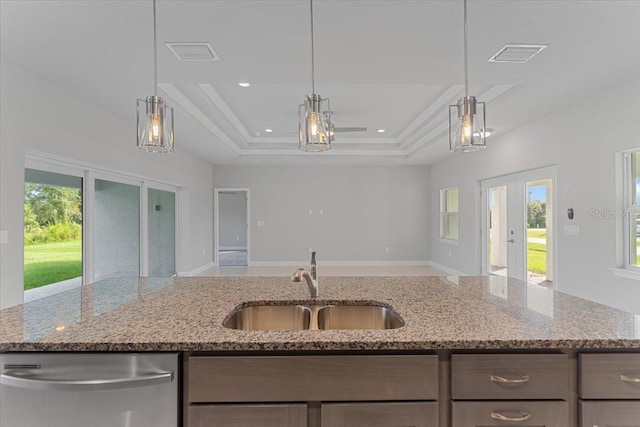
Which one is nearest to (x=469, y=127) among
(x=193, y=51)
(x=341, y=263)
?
(x=193, y=51)

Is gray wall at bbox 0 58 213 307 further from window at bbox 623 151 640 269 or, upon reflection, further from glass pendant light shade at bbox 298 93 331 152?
window at bbox 623 151 640 269

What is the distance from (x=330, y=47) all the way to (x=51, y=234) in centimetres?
338

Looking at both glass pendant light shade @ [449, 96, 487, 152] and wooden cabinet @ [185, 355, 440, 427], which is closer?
wooden cabinet @ [185, 355, 440, 427]

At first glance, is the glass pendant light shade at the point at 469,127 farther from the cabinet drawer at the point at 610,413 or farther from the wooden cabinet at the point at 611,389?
the cabinet drawer at the point at 610,413

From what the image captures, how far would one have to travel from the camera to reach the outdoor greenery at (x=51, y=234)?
3436 mm

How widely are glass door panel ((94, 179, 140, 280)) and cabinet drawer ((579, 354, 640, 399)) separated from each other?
4918 mm

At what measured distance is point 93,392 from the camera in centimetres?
120

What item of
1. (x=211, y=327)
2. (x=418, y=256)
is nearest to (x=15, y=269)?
(x=211, y=327)

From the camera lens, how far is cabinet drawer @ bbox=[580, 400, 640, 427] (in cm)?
121

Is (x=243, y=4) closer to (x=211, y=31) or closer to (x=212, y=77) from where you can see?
(x=211, y=31)

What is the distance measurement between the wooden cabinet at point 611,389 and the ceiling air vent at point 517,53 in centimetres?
231

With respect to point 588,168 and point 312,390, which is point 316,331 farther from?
point 588,168

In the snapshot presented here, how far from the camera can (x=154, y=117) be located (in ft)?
6.13

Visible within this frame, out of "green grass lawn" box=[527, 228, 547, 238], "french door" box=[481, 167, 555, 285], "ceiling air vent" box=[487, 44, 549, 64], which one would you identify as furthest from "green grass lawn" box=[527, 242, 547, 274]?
"ceiling air vent" box=[487, 44, 549, 64]
